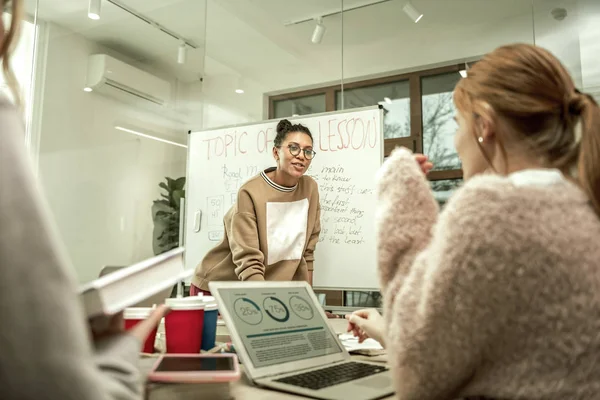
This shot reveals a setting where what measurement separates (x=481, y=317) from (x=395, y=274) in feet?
0.60

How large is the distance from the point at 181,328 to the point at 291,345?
0.22 metres

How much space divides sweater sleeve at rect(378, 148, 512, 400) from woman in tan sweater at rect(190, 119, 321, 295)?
1568mm

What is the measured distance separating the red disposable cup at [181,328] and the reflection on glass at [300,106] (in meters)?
3.46

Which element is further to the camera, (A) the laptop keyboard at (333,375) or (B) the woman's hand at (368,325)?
(B) the woman's hand at (368,325)

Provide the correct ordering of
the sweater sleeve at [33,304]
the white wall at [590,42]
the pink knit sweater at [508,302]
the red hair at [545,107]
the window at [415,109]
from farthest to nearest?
the window at [415,109]
the white wall at [590,42]
the red hair at [545,107]
the pink knit sweater at [508,302]
the sweater sleeve at [33,304]

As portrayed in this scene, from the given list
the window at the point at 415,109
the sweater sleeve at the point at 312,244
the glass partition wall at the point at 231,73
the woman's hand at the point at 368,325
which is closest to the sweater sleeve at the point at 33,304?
the woman's hand at the point at 368,325

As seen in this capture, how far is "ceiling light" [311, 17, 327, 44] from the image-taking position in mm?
3889

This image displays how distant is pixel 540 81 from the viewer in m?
0.80

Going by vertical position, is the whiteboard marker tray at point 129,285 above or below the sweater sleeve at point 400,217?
below

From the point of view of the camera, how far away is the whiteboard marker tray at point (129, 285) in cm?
49

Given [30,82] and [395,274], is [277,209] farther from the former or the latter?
[30,82]

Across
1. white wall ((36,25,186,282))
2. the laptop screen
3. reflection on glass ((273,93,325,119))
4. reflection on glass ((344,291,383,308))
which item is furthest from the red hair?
white wall ((36,25,186,282))

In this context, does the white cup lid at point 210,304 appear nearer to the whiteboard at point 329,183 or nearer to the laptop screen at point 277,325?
the laptop screen at point 277,325

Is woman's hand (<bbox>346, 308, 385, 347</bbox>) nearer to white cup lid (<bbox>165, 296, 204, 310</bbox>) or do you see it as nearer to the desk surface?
the desk surface
